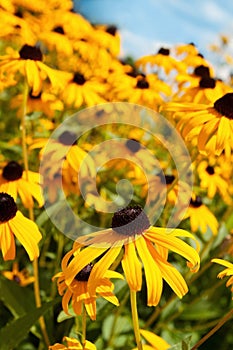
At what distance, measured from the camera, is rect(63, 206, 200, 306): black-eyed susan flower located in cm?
109

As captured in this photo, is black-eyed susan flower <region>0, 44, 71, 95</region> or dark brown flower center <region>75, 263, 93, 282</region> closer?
dark brown flower center <region>75, 263, 93, 282</region>

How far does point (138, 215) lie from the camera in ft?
3.93

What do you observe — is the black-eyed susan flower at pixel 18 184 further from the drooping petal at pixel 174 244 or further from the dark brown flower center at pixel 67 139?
the drooping petal at pixel 174 244

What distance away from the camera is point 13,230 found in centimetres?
150

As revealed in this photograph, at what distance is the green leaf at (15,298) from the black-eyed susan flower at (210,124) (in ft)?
2.71

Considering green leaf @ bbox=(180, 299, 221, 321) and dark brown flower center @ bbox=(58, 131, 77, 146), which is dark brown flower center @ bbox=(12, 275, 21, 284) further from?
green leaf @ bbox=(180, 299, 221, 321)

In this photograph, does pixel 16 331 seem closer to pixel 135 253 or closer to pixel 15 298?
pixel 15 298

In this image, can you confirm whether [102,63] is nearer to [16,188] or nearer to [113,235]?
[16,188]

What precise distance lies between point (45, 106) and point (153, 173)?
0.66m

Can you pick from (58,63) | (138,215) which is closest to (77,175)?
(138,215)

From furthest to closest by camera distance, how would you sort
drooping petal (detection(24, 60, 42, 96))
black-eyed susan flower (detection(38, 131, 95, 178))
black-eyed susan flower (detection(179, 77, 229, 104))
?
1. black-eyed susan flower (detection(179, 77, 229, 104))
2. black-eyed susan flower (detection(38, 131, 95, 178))
3. drooping petal (detection(24, 60, 42, 96))

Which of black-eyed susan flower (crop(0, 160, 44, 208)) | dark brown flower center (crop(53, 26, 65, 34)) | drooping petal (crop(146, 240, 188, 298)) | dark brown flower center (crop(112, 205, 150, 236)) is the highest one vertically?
dark brown flower center (crop(112, 205, 150, 236))

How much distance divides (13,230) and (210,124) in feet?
2.20

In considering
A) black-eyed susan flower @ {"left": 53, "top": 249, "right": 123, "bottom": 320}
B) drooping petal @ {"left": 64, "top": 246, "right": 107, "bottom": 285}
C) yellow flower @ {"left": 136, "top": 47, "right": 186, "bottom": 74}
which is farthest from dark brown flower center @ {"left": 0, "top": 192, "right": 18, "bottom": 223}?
yellow flower @ {"left": 136, "top": 47, "right": 186, "bottom": 74}
